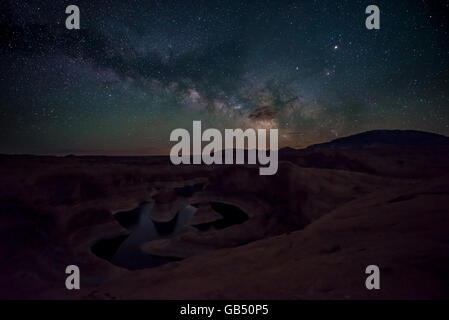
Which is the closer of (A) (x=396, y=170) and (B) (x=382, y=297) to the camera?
(B) (x=382, y=297)

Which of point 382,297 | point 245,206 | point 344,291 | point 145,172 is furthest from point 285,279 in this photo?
point 145,172

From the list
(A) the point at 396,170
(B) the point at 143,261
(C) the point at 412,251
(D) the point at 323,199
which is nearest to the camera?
(C) the point at 412,251

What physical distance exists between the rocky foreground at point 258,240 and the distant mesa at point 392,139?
68041 mm

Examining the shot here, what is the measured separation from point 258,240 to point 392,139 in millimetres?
118167

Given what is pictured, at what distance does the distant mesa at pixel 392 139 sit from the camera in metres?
85.5

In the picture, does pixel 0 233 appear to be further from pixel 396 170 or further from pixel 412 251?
pixel 396 170

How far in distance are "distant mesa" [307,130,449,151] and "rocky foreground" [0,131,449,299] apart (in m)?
68.0

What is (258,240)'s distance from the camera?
937 centimetres

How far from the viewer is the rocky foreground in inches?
148

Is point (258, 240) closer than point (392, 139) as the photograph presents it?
Yes

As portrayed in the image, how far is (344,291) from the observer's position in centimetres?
334

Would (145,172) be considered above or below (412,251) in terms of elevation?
above

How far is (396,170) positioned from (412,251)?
36894 millimetres

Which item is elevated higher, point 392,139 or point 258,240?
point 392,139
